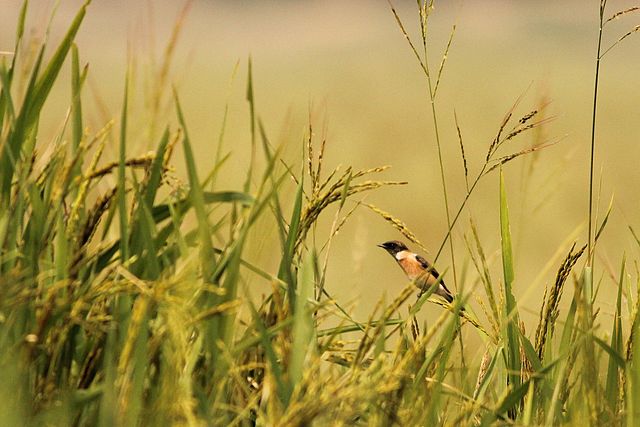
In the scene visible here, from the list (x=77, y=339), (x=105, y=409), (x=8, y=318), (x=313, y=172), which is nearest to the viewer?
(x=105, y=409)

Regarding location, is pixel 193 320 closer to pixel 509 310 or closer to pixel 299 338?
pixel 299 338

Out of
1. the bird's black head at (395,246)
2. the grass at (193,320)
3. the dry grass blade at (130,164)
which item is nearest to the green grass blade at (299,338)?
the grass at (193,320)

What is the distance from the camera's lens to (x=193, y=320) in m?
1.24

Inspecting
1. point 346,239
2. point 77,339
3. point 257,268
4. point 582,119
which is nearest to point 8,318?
point 77,339

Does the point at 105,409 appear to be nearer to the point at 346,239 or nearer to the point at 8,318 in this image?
the point at 8,318

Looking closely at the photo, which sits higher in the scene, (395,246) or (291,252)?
(395,246)

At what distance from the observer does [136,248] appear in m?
1.55

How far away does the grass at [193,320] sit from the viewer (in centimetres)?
129

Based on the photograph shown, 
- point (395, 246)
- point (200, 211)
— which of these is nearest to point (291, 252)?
point (200, 211)

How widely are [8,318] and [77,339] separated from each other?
0.16 meters

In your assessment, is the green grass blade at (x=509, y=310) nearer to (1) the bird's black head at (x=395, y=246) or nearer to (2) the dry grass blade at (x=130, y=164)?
(2) the dry grass blade at (x=130, y=164)

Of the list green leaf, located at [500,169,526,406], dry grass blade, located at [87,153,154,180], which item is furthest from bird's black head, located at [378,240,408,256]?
dry grass blade, located at [87,153,154,180]

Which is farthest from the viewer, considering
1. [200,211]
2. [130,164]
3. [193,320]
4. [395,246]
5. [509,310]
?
[395,246]

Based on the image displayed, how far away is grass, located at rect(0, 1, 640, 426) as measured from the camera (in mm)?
1287
